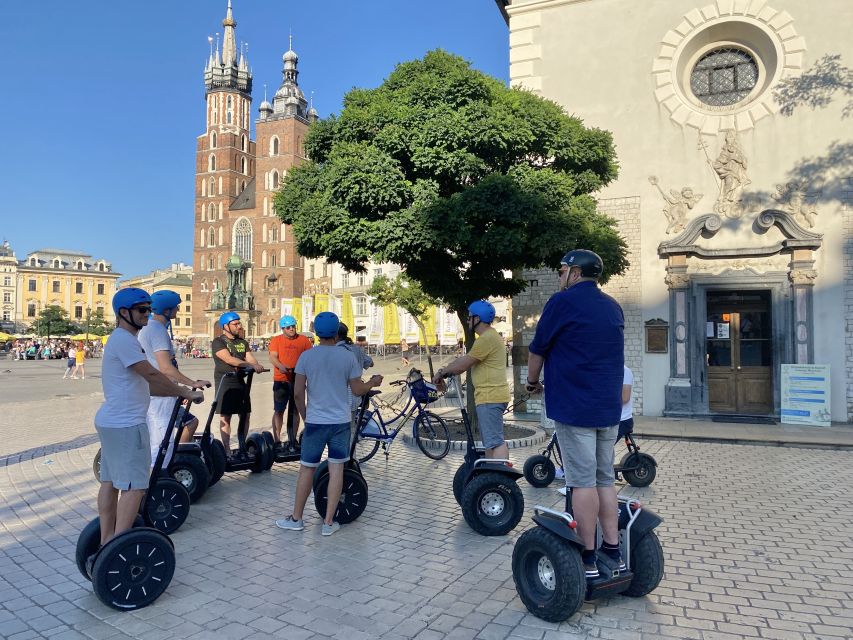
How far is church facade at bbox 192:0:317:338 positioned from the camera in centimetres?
8256

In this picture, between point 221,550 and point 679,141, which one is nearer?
point 221,550

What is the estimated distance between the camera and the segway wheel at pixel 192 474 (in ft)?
19.6

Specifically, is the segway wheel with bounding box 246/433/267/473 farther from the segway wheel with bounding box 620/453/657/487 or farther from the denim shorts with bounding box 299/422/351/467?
the segway wheel with bounding box 620/453/657/487

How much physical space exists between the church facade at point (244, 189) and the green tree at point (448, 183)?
6672cm

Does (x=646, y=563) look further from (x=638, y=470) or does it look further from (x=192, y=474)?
(x=192, y=474)

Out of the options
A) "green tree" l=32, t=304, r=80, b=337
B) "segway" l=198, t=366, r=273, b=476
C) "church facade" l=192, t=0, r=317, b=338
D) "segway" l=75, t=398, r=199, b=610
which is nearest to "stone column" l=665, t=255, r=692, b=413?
"segway" l=198, t=366, r=273, b=476

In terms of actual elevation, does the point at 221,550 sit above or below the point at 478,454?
below

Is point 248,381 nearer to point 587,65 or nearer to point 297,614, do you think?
point 297,614

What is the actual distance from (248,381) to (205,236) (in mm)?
90012

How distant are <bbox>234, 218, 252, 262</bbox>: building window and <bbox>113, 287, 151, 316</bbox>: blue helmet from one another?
85894mm

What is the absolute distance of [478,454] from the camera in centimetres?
595

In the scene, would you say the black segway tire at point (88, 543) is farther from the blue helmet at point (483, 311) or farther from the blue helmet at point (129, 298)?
the blue helmet at point (483, 311)

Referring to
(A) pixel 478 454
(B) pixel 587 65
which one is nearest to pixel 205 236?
(B) pixel 587 65

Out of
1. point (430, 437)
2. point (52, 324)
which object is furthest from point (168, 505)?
point (52, 324)
